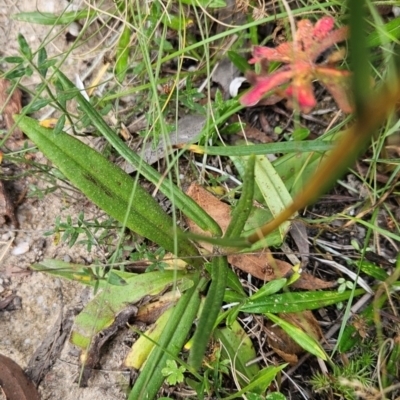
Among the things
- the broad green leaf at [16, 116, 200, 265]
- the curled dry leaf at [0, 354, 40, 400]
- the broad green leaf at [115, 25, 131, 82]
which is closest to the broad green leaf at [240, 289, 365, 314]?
the broad green leaf at [16, 116, 200, 265]

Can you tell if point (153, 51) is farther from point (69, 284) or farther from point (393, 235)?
point (393, 235)

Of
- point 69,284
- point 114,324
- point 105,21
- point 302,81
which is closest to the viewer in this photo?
point 302,81

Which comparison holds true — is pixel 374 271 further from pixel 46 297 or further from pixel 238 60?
pixel 46 297

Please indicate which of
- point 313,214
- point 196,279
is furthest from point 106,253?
point 313,214

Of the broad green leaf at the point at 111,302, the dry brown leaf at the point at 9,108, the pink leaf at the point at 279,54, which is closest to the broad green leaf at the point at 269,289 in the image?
the broad green leaf at the point at 111,302

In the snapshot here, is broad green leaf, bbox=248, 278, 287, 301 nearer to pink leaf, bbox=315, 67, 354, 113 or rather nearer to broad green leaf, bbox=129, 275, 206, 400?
broad green leaf, bbox=129, 275, 206, 400
